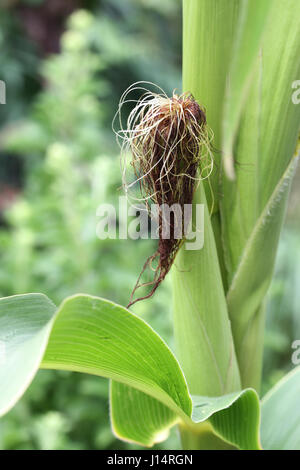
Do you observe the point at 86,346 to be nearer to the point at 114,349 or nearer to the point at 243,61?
the point at 114,349

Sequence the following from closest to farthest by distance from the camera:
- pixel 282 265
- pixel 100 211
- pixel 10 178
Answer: pixel 100 211 → pixel 282 265 → pixel 10 178

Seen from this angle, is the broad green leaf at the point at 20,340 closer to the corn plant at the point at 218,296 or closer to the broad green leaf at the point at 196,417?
the corn plant at the point at 218,296

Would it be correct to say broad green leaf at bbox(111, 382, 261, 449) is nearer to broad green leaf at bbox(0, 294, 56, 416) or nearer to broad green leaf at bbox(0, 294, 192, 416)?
broad green leaf at bbox(0, 294, 192, 416)

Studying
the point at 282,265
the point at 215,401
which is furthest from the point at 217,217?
the point at 282,265

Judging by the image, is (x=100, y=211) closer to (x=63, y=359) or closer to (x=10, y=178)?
(x=63, y=359)

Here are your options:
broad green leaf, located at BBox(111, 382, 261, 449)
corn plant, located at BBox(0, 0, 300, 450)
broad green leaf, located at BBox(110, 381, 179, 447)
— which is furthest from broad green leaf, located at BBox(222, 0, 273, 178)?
Result: broad green leaf, located at BBox(110, 381, 179, 447)

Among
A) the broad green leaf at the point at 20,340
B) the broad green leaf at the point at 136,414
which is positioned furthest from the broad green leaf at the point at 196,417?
the broad green leaf at the point at 20,340

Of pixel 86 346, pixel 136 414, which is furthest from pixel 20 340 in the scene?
pixel 136 414
